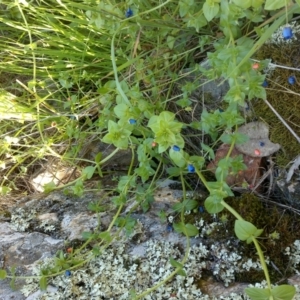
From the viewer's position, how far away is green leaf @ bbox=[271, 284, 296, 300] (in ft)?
3.04

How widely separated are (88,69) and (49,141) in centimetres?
36

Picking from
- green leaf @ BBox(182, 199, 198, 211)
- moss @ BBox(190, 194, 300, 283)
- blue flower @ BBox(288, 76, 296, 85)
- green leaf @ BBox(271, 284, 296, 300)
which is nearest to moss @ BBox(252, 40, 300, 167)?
blue flower @ BBox(288, 76, 296, 85)

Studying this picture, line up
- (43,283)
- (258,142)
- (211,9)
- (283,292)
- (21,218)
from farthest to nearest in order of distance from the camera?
(21,218) → (258,142) → (43,283) → (211,9) → (283,292)

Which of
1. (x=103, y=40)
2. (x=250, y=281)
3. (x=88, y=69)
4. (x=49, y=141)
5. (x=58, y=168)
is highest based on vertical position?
(x=103, y=40)

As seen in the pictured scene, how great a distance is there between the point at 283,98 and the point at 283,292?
25.2 inches

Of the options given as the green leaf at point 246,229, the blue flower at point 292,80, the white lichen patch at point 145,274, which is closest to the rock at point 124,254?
the white lichen patch at point 145,274

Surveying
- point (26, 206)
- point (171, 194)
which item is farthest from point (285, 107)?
point (26, 206)

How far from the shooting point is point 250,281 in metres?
1.25

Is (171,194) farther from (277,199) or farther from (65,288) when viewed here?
(65,288)

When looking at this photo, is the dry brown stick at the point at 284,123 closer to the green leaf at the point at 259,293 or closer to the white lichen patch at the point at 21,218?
the green leaf at the point at 259,293

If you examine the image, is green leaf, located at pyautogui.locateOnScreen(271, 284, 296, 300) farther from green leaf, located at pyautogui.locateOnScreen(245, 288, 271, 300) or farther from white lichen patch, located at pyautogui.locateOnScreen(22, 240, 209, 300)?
white lichen patch, located at pyautogui.locateOnScreen(22, 240, 209, 300)

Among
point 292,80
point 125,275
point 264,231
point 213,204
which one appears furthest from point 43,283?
point 292,80

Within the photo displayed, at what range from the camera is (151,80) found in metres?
1.53

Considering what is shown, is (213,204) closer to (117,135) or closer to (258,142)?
(117,135)
